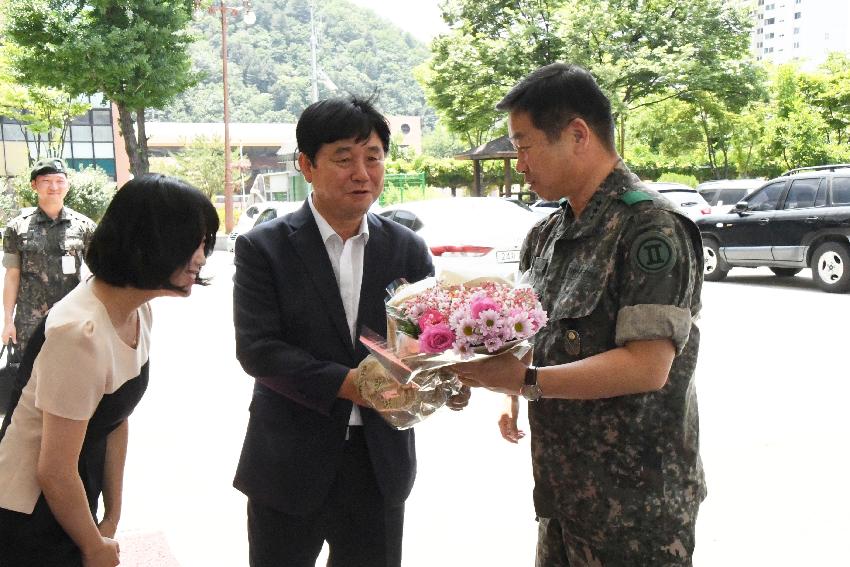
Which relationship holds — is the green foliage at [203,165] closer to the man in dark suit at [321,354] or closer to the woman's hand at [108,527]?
the man in dark suit at [321,354]

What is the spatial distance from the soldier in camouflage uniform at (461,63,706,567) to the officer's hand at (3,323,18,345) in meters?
4.25

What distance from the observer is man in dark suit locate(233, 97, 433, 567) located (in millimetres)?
2023

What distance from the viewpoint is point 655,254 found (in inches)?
68.3

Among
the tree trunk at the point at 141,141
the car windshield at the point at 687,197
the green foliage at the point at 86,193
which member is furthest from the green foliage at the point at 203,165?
the car windshield at the point at 687,197

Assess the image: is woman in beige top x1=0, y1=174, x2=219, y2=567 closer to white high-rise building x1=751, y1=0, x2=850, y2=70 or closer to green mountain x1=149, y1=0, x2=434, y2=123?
green mountain x1=149, y1=0, x2=434, y2=123

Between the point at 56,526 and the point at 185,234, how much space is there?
69 cm

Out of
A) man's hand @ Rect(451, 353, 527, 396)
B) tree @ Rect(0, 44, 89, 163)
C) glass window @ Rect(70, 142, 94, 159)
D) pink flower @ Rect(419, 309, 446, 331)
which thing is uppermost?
tree @ Rect(0, 44, 89, 163)

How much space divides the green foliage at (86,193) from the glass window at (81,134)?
23.4 m

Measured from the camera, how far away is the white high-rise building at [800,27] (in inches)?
3162

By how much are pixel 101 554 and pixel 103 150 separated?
50.4 metres

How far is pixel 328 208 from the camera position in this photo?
6.98 ft

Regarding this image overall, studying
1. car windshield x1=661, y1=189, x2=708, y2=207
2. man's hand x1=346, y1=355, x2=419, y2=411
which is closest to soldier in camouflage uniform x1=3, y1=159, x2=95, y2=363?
man's hand x1=346, y1=355, x2=419, y2=411

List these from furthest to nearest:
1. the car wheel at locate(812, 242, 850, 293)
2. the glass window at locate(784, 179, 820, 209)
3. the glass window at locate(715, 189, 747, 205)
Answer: the glass window at locate(715, 189, 747, 205), the glass window at locate(784, 179, 820, 209), the car wheel at locate(812, 242, 850, 293)

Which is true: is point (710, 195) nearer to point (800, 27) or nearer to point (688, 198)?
point (688, 198)
